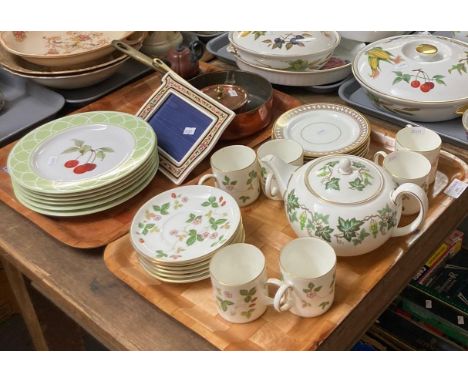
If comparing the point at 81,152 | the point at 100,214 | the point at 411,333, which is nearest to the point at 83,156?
the point at 81,152

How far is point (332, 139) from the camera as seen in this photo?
1.21 m

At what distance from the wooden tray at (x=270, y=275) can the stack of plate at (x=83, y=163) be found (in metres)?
0.12

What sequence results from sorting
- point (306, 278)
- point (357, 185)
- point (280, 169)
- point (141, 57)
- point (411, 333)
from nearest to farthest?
point (306, 278)
point (357, 185)
point (280, 169)
point (141, 57)
point (411, 333)

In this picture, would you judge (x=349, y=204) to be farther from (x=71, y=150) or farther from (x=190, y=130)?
(x=71, y=150)

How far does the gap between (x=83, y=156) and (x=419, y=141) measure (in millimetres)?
685

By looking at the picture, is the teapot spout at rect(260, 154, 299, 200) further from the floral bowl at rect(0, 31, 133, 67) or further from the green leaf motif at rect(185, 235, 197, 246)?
the floral bowl at rect(0, 31, 133, 67)

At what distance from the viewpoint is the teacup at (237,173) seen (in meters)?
1.08

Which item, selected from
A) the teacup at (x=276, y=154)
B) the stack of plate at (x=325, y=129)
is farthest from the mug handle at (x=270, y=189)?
the stack of plate at (x=325, y=129)

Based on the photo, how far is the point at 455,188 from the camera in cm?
113
